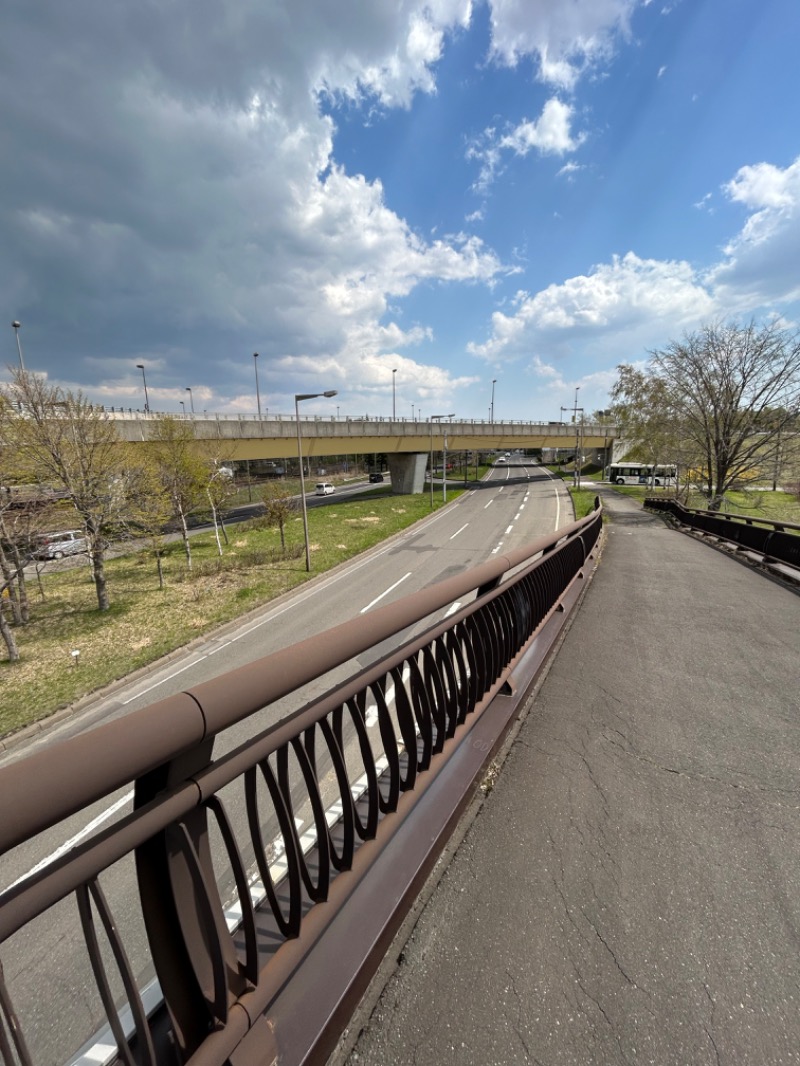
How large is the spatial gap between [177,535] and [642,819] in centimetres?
3401

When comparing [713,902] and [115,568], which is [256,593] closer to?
[115,568]

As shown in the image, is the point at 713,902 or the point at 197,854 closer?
the point at 197,854

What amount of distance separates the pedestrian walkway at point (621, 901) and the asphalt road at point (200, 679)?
2995 millimetres

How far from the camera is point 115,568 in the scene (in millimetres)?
23094

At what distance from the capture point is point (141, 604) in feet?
56.1

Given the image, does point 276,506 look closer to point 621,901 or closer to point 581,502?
point 621,901

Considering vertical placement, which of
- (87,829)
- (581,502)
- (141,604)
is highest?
(581,502)

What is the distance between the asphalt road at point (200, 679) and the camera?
3.65 m

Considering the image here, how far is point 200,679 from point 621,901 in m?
10.4

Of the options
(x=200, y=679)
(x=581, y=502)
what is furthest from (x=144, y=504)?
(x=581, y=502)

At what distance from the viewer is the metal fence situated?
0.91 m

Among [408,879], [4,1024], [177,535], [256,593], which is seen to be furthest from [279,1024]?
[177,535]

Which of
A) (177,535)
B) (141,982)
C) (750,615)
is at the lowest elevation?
(177,535)

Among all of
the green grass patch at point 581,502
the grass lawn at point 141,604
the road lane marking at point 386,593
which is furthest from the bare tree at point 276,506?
the green grass patch at point 581,502
